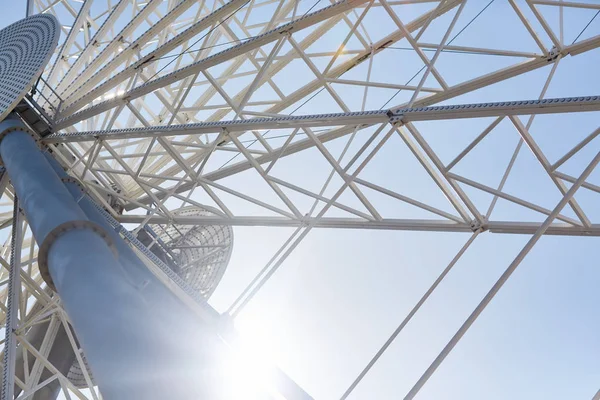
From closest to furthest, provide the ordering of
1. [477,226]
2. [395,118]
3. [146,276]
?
[395,118] < [146,276] < [477,226]

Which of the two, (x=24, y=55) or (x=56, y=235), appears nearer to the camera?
(x=56, y=235)

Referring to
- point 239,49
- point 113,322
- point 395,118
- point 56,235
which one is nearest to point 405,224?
point 395,118

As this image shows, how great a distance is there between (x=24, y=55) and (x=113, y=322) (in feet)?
31.3

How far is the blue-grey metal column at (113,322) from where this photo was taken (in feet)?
22.2

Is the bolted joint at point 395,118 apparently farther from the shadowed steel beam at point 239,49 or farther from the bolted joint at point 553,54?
the bolted joint at point 553,54

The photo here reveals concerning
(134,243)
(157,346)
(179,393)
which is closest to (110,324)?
(157,346)

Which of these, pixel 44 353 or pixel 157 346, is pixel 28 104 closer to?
pixel 44 353

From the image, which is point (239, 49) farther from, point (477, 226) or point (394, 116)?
point (477, 226)

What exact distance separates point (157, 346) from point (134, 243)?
6334 millimetres

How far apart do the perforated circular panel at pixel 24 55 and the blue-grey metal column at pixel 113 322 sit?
4.44 m

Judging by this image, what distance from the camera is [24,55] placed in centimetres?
1498

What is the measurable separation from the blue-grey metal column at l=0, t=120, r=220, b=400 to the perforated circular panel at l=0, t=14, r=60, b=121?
14.6 feet

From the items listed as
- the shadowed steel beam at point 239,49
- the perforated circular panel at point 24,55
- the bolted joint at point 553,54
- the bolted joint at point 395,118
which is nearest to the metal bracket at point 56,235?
the bolted joint at point 395,118

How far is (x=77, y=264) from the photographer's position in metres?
8.52
